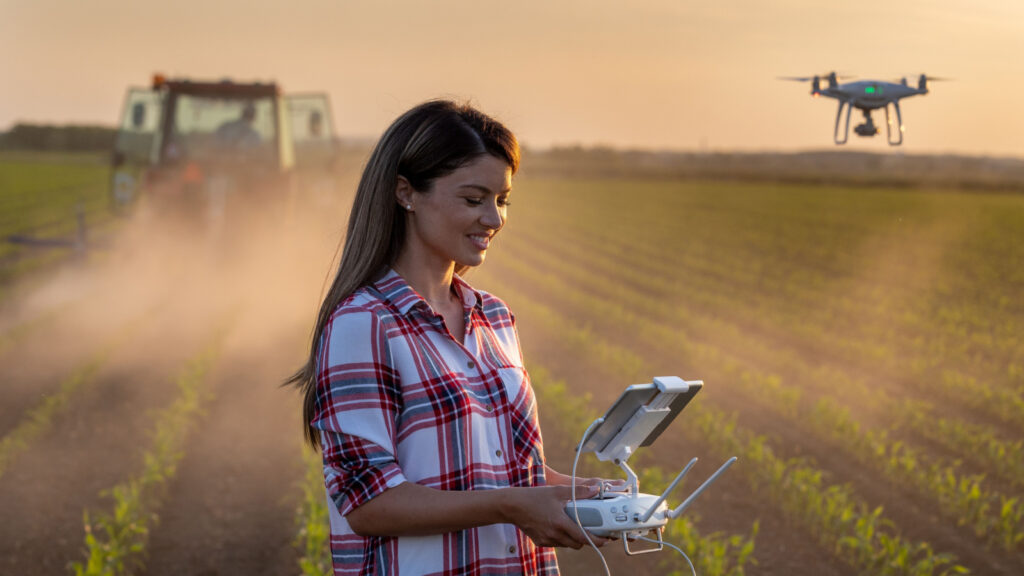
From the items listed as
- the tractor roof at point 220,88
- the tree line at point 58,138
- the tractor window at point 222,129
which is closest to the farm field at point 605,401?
the tractor window at point 222,129

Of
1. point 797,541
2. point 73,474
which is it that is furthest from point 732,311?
point 73,474

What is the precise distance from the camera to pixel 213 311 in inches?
443

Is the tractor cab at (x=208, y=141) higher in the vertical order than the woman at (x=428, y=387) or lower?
lower

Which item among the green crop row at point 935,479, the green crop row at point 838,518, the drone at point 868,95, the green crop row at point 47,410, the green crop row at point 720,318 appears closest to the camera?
the drone at point 868,95

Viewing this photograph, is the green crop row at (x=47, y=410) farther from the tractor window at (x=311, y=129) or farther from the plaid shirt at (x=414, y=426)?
the plaid shirt at (x=414, y=426)

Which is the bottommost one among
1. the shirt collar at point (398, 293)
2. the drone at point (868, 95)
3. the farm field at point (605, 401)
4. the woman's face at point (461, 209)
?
the farm field at point (605, 401)

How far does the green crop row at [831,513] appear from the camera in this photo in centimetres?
477

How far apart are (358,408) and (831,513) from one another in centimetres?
413

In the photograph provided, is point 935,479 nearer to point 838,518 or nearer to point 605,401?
point 838,518

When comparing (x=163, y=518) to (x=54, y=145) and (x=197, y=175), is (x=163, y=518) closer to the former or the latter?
(x=197, y=175)

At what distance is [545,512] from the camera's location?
1.73 m

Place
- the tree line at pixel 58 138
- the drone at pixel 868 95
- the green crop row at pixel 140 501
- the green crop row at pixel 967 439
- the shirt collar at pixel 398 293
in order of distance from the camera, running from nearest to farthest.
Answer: the drone at pixel 868 95, the shirt collar at pixel 398 293, the green crop row at pixel 140 501, the green crop row at pixel 967 439, the tree line at pixel 58 138

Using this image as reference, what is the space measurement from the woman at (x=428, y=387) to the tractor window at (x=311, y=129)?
10.1 metres

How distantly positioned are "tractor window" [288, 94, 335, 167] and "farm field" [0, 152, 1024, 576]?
617 millimetres
